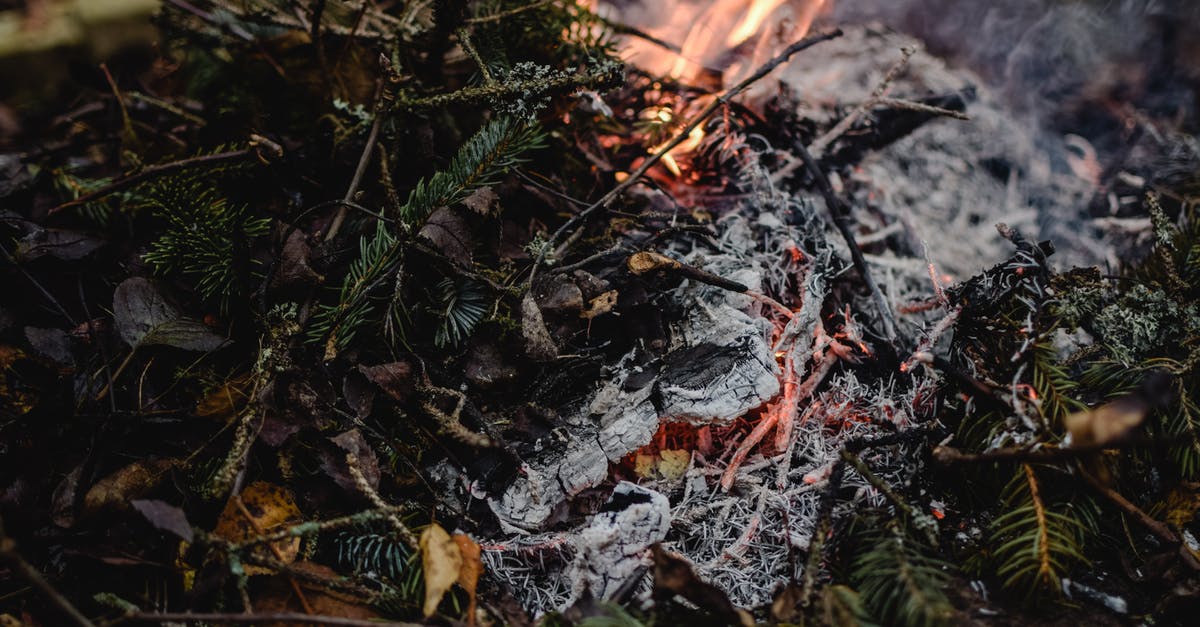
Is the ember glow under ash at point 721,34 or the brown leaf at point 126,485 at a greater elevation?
the ember glow under ash at point 721,34

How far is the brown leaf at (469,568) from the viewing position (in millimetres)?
1165

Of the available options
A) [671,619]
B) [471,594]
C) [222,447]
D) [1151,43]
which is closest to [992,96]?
[1151,43]

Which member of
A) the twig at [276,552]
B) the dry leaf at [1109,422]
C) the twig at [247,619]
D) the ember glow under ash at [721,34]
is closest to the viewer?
the dry leaf at [1109,422]

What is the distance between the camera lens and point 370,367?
1.38m

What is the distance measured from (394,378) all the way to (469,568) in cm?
46

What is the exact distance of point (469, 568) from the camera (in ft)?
4.01

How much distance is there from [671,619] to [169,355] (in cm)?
129

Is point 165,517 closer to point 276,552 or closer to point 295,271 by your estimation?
point 276,552

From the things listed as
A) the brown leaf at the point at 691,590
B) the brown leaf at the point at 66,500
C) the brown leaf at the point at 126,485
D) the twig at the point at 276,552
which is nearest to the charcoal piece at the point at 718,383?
the brown leaf at the point at 691,590

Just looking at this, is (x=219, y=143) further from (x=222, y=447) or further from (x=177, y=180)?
(x=222, y=447)

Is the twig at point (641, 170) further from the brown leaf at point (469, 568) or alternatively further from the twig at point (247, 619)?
the twig at point (247, 619)

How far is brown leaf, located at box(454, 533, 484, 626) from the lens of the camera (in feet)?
3.82

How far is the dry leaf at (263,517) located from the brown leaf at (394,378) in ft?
1.03

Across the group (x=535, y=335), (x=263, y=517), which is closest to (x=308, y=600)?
(x=263, y=517)
